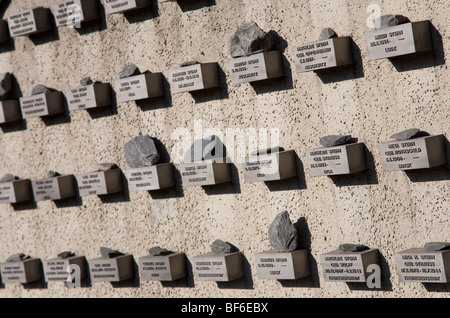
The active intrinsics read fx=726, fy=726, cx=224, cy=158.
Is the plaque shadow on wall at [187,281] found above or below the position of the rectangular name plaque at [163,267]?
below

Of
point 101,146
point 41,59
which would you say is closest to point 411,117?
point 101,146

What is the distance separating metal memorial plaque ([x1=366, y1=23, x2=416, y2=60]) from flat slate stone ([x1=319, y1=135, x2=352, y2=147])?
0.56 metres

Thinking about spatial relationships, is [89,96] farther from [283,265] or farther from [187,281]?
[283,265]

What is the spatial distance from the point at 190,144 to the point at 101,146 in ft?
3.01

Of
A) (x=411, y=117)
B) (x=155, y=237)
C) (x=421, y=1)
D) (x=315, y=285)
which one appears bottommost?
(x=315, y=285)

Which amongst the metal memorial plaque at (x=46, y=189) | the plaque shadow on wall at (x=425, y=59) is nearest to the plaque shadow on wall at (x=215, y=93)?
the plaque shadow on wall at (x=425, y=59)

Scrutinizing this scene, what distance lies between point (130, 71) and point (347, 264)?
2281mm

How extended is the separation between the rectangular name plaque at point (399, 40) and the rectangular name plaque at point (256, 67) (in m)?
0.75

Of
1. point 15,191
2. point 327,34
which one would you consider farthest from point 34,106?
point 327,34

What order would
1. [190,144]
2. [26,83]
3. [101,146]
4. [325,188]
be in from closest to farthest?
[325,188]
[190,144]
[101,146]
[26,83]

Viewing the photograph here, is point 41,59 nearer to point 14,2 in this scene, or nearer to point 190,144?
point 14,2

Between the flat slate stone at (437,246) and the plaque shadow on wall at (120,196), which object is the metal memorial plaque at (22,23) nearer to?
the plaque shadow on wall at (120,196)

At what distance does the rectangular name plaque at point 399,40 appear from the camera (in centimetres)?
435

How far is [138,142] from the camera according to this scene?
5730mm
